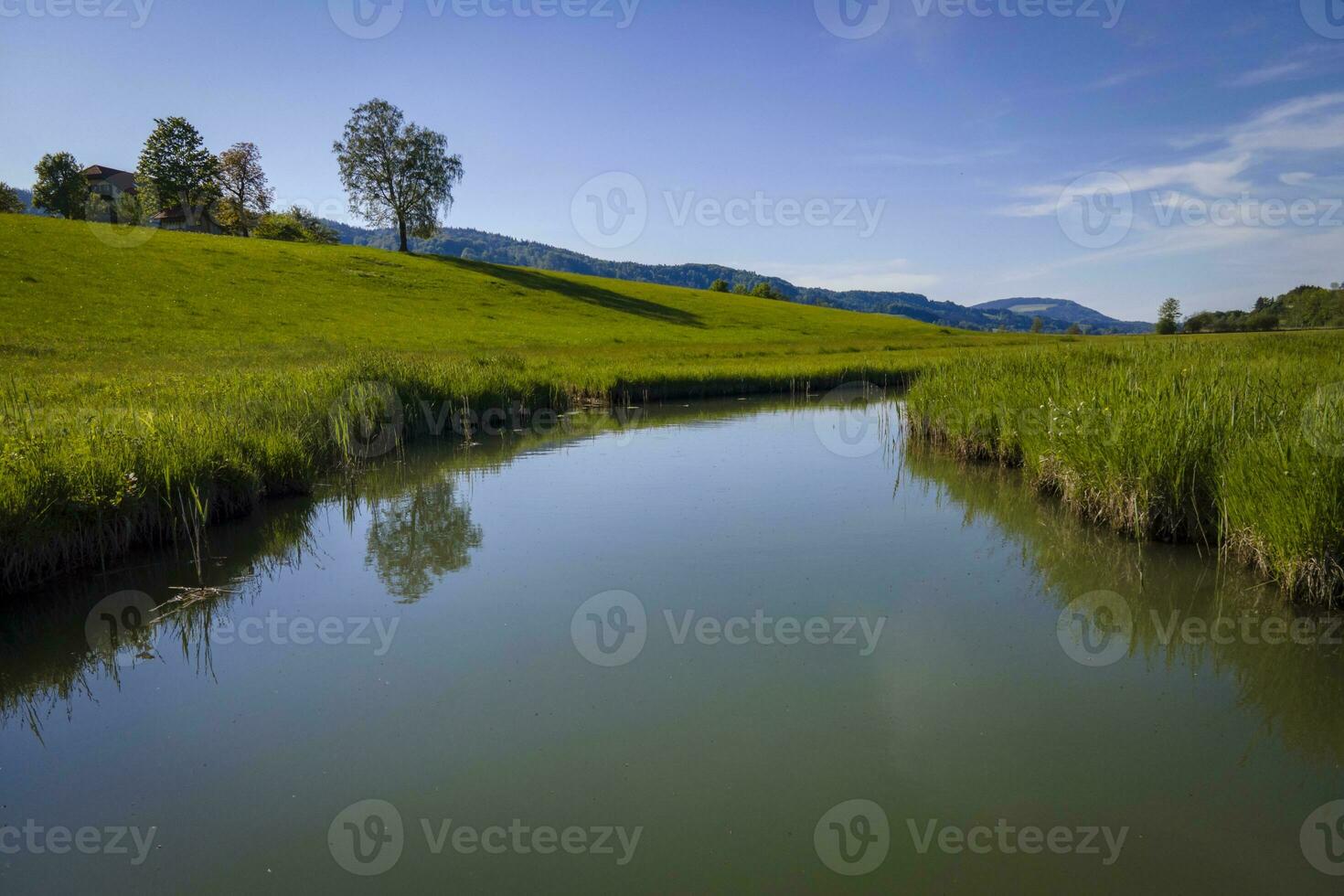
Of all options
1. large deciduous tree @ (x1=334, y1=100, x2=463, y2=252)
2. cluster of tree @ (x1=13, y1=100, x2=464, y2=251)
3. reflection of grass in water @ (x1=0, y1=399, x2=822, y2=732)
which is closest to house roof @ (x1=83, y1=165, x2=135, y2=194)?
cluster of tree @ (x1=13, y1=100, x2=464, y2=251)

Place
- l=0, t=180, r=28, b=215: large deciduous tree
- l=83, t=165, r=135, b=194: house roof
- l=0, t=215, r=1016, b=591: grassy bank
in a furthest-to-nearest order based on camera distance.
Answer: l=83, t=165, r=135, b=194: house roof → l=0, t=180, r=28, b=215: large deciduous tree → l=0, t=215, r=1016, b=591: grassy bank

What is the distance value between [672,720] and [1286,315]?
48606 mm

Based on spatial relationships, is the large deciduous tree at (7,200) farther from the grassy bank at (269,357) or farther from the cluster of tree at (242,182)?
the grassy bank at (269,357)

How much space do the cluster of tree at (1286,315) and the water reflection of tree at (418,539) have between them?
122 ft

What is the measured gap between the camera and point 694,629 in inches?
214

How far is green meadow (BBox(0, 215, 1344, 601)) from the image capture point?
20.2 feet

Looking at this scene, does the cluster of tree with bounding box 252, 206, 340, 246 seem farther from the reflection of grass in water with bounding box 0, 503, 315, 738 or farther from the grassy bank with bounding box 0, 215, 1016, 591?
the reflection of grass in water with bounding box 0, 503, 315, 738

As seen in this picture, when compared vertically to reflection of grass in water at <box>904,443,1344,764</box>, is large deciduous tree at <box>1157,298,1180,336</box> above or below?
above

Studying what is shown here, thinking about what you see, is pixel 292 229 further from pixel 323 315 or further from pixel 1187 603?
pixel 1187 603

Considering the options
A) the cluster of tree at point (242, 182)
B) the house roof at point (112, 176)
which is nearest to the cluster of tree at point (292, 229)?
the cluster of tree at point (242, 182)

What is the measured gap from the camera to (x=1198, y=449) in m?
6.93

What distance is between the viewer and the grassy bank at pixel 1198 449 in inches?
216

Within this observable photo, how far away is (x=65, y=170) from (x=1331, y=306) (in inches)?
3138

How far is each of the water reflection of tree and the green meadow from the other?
1.53 m
